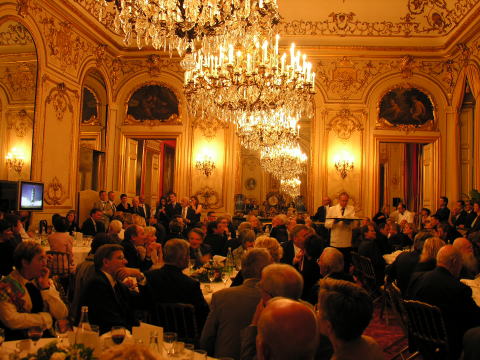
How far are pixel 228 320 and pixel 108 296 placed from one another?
1011 millimetres

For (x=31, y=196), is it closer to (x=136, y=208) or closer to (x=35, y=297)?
(x=136, y=208)

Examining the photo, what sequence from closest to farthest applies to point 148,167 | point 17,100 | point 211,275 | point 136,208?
point 211,275, point 17,100, point 136,208, point 148,167

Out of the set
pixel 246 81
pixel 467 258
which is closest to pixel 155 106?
pixel 246 81

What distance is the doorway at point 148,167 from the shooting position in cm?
1520

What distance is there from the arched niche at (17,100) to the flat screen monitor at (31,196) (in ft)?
2.30

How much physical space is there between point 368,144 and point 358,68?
2.23 metres

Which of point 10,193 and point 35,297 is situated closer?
point 35,297

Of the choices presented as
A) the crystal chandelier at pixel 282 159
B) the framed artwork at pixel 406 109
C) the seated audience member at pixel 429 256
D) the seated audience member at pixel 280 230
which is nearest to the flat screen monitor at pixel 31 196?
the seated audience member at pixel 280 230

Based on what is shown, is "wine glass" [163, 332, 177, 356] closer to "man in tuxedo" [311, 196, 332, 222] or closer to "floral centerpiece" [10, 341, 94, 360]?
"floral centerpiece" [10, 341, 94, 360]

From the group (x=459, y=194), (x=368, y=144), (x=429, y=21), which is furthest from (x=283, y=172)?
(x=429, y=21)

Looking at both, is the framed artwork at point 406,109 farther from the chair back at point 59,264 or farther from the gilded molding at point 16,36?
the chair back at point 59,264

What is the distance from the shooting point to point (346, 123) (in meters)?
14.2

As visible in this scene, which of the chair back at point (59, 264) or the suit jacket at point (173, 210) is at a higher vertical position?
the suit jacket at point (173, 210)

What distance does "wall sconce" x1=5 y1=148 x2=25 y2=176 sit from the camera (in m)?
10.8
